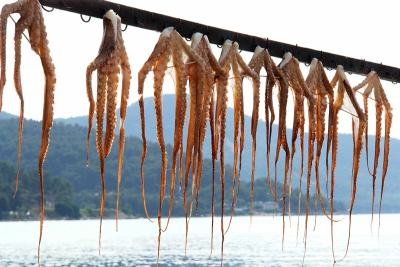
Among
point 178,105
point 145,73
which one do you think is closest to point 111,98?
point 145,73

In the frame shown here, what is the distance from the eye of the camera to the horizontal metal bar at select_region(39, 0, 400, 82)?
3490mm

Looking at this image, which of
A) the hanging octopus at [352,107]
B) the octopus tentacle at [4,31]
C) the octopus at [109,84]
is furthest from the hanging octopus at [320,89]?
the octopus tentacle at [4,31]

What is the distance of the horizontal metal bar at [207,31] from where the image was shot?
349 cm

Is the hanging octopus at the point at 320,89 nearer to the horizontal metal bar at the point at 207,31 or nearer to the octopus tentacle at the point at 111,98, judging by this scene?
the horizontal metal bar at the point at 207,31

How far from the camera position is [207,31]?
387 cm

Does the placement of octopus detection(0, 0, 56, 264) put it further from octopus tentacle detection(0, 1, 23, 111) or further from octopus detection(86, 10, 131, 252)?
octopus detection(86, 10, 131, 252)

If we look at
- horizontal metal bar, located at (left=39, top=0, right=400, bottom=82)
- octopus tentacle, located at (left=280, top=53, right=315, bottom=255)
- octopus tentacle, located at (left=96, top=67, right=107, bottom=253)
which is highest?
horizontal metal bar, located at (left=39, top=0, right=400, bottom=82)

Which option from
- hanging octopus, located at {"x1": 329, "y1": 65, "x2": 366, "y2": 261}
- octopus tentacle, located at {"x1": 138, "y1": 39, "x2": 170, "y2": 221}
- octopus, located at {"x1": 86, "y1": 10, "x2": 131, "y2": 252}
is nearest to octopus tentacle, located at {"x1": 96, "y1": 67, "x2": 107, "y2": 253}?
octopus, located at {"x1": 86, "y1": 10, "x2": 131, "y2": 252}

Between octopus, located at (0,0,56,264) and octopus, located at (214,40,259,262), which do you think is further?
octopus, located at (214,40,259,262)

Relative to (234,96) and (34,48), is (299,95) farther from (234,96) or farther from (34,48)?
(34,48)

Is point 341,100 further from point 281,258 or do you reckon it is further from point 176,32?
point 281,258

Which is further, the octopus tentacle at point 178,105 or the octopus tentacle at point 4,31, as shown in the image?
the octopus tentacle at point 178,105

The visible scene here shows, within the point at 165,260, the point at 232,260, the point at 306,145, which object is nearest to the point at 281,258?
the point at 232,260

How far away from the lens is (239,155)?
3682mm
